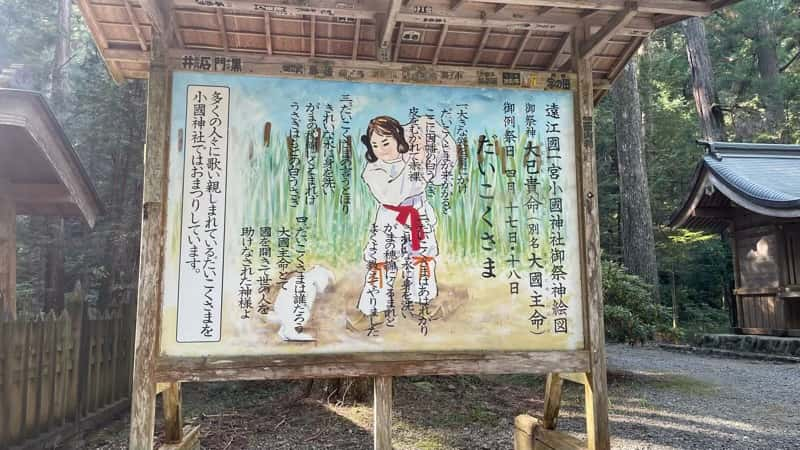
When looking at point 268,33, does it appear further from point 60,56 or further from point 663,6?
point 60,56

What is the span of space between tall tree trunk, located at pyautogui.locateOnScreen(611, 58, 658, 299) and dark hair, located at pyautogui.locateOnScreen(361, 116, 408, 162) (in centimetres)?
1183

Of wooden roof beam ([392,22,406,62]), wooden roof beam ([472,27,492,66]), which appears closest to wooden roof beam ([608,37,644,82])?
wooden roof beam ([472,27,492,66])

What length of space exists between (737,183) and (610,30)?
10.6 metres

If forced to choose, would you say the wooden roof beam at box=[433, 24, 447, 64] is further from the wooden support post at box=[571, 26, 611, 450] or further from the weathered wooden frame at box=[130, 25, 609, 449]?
the wooden support post at box=[571, 26, 611, 450]

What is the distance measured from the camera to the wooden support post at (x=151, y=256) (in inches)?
136

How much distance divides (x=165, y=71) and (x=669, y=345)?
1422 cm

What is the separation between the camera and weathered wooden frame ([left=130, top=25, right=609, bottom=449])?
11.6ft

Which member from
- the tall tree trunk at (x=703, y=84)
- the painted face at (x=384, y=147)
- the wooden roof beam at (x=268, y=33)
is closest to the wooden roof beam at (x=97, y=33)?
the wooden roof beam at (x=268, y=33)

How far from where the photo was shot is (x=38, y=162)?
6.39 m

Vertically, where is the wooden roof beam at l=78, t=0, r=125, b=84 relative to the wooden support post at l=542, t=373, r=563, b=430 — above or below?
above

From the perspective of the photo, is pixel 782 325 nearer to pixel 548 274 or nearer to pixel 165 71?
pixel 548 274

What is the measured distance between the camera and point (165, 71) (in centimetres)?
375

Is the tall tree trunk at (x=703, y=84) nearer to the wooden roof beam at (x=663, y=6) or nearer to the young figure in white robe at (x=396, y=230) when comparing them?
the wooden roof beam at (x=663, y=6)

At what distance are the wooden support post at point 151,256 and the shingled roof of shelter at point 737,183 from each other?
39.5 ft
